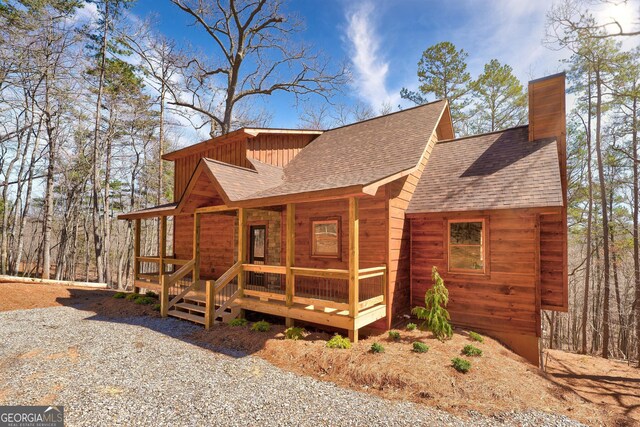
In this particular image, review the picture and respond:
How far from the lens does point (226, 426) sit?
13.2ft

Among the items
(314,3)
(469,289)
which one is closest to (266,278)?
(469,289)

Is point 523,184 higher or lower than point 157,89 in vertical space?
lower

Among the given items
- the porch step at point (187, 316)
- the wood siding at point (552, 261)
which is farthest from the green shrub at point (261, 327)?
the wood siding at point (552, 261)

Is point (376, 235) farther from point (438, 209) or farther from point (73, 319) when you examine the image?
point (73, 319)

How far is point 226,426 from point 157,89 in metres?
22.4

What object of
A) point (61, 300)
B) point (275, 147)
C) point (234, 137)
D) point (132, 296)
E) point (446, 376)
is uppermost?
point (234, 137)

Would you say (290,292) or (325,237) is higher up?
(325,237)

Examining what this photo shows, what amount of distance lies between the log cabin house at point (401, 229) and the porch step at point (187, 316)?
0.05 meters

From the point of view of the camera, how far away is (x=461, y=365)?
5.64m

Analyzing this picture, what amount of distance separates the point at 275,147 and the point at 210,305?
23.5 ft

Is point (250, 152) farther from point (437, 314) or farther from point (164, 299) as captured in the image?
point (437, 314)

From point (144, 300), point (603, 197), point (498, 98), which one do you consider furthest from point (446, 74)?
point (144, 300)

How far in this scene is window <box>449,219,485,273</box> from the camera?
27.2 ft

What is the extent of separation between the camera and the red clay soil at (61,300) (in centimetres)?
1024
